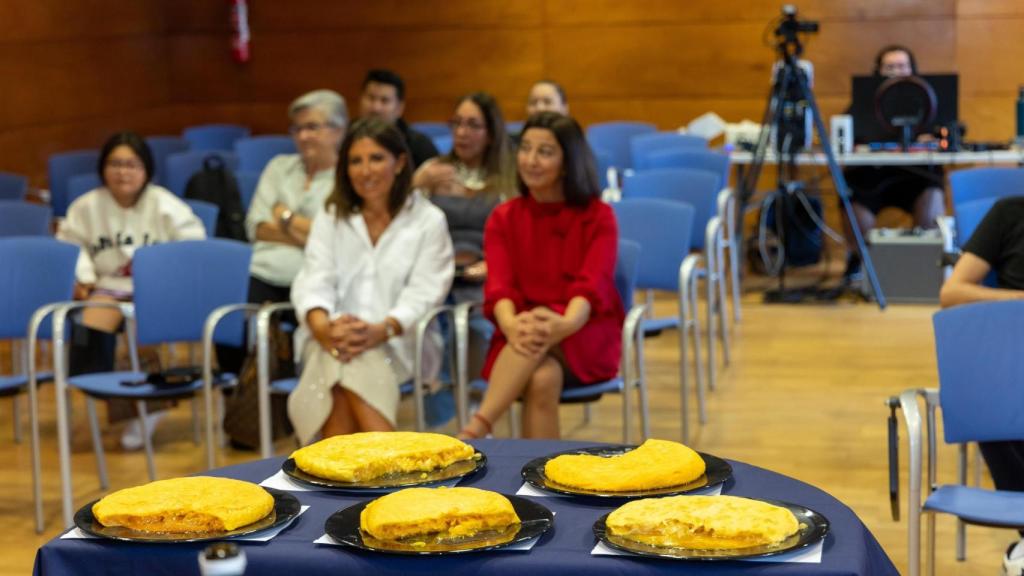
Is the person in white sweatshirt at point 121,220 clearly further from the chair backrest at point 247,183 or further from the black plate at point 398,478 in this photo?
the black plate at point 398,478

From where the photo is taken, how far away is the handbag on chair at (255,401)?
4574 millimetres

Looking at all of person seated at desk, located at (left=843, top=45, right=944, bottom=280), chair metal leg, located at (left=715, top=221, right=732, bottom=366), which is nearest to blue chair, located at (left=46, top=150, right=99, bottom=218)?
chair metal leg, located at (left=715, top=221, right=732, bottom=366)

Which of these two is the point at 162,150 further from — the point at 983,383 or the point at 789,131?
the point at 983,383

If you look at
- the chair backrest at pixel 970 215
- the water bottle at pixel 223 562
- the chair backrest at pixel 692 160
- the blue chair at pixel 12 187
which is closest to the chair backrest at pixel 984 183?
the chair backrest at pixel 970 215

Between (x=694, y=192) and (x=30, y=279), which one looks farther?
(x=694, y=192)

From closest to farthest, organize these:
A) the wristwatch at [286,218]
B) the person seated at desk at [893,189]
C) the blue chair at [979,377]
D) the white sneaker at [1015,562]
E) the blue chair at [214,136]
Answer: the white sneaker at [1015,562] → the blue chair at [979,377] → the wristwatch at [286,218] → the person seated at desk at [893,189] → the blue chair at [214,136]

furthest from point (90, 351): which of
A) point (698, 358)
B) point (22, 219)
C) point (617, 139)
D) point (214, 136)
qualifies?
point (214, 136)

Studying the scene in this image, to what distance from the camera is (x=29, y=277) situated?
4.66 meters

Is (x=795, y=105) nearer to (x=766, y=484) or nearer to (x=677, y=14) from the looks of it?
(x=677, y=14)

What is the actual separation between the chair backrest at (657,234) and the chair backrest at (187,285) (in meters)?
1.35

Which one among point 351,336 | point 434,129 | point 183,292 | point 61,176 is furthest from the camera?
point 434,129

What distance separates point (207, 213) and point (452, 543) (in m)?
3.78

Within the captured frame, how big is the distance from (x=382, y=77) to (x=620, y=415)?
1831mm

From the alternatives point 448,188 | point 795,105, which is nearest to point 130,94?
point 795,105
